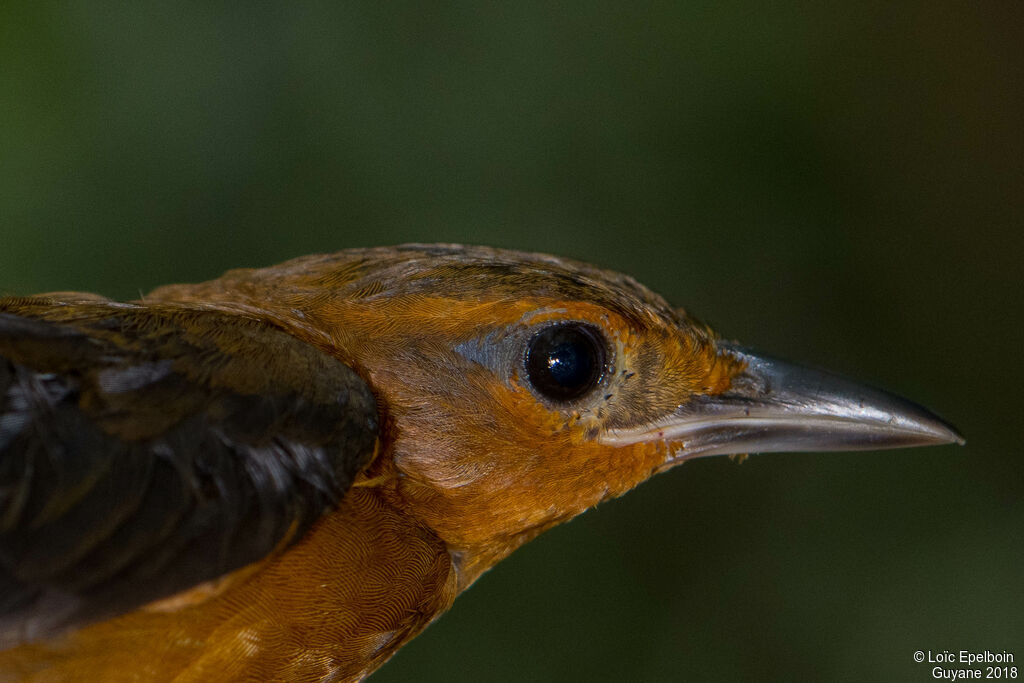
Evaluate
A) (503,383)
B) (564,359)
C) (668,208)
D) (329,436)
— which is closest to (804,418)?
(564,359)

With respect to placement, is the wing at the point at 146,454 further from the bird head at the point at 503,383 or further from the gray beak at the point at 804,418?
the gray beak at the point at 804,418

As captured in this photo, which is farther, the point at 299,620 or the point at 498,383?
the point at 498,383

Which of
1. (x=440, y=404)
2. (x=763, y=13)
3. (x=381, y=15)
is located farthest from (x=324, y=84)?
(x=440, y=404)

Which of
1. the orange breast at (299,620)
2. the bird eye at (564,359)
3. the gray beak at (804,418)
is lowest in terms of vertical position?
the orange breast at (299,620)

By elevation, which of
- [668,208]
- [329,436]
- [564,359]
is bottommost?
[329,436]

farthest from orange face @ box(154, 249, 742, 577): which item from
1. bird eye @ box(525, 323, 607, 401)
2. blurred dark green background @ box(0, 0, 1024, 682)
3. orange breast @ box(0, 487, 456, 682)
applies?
blurred dark green background @ box(0, 0, 1024, 682)

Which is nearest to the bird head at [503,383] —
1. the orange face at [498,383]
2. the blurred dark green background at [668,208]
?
the orange face at [498,383]

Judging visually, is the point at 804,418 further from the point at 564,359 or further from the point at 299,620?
the point at 299,620
